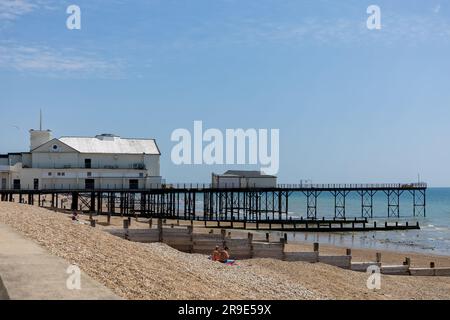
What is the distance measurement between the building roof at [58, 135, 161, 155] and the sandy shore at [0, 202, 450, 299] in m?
32.8

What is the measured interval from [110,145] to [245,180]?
17.3 m

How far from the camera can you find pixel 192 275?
14672mm

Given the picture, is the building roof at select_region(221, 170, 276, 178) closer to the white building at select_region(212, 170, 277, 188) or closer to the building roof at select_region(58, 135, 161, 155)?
the white building at select_region(212, 170, 277, 188)

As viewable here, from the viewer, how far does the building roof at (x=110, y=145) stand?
54.8m

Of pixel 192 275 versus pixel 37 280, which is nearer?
pixel 37 280

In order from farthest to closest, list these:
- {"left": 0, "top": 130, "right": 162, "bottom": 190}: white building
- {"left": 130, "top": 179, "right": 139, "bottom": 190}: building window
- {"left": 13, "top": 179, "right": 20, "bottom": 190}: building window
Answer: {"left": 130, "top": 179, "right": 139, "bottom": 190}: building window → {"left": 0, "top": 130, "right": 162, "bottom": 190}: white building → {"left": 13, "top": 179, "right": 20, "bottom": 190}: building window

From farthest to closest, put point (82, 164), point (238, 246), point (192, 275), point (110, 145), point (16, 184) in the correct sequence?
point (110, 145) → point (82, 164) → point (16, 184) → point (238, 246) → point (192, 275)

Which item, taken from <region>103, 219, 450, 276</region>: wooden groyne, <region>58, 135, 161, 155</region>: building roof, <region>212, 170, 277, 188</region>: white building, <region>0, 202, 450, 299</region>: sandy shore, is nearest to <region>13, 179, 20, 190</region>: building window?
<region>58, 135, 161, 155</region>: building roof

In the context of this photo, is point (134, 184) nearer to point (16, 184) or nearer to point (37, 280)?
point (16, 184)

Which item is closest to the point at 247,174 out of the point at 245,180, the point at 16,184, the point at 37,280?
the point at 245,180

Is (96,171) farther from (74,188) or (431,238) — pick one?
(431,238)

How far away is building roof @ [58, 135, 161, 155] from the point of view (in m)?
54.8

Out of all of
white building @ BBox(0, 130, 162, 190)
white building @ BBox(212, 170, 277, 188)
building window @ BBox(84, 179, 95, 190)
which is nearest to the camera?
white building @ BBox(0, 130, 162, 190)
